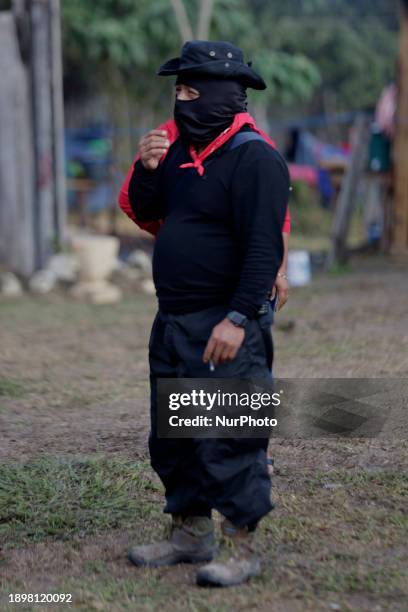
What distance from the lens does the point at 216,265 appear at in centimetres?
319

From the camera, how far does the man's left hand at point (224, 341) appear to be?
3072mm

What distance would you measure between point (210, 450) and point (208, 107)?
→ 3.73 ft

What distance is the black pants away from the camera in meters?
3.16

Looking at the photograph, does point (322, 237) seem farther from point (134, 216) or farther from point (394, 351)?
point (134, 216)

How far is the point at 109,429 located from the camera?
5109mm

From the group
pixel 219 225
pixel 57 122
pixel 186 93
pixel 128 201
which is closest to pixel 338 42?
pixel 57 122

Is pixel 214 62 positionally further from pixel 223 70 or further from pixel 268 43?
pixel 268 43

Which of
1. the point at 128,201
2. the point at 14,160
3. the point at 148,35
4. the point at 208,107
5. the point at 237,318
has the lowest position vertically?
the point at 14,160

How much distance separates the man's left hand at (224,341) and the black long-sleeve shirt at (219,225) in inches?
2.6

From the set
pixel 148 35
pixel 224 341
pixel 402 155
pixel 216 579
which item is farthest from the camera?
pixel 148 35

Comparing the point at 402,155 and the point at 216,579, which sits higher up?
the point at 216,579

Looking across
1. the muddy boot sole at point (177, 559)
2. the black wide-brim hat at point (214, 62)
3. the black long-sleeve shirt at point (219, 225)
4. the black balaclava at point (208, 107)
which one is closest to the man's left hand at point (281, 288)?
the black long-sleeve shirt at point (219, 225)

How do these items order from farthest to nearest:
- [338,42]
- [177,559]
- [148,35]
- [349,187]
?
1. [338,42]
2. [148,35]
3. [349,187]
4. [177,559]

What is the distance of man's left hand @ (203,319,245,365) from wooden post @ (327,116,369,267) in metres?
8.15
